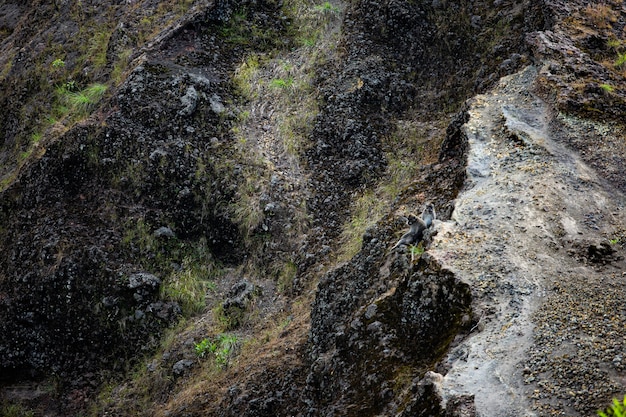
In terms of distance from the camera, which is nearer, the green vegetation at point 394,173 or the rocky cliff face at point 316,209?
the rocky cliff face at point 316,209

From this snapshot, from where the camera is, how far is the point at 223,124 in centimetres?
1345

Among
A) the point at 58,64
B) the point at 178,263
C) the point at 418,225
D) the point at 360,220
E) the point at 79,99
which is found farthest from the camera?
the point at 58,64

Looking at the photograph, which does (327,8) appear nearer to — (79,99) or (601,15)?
(601,15)

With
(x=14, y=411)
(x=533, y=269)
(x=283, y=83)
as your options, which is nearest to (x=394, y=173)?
(x=283, y=83)

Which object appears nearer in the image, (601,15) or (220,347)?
(220,347)

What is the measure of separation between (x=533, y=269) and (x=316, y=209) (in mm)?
5810

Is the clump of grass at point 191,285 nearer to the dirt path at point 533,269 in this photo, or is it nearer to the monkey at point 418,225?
the monkey at point 418,225

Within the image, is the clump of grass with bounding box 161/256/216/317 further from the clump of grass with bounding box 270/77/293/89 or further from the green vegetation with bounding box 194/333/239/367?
the clump of grass with bounding box 270/77/293/89

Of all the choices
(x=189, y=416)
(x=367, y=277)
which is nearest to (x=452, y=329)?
(x=367, y=277)

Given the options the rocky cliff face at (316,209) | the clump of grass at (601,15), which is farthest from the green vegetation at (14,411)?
the clump of grass at (601,15)

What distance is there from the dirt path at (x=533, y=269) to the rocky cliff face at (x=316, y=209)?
0.09ft

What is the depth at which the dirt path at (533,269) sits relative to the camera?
5.44 m

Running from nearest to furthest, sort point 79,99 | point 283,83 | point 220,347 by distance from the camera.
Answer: point 220,347
point 283,83
point 79,99

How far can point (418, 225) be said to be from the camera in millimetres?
8031
